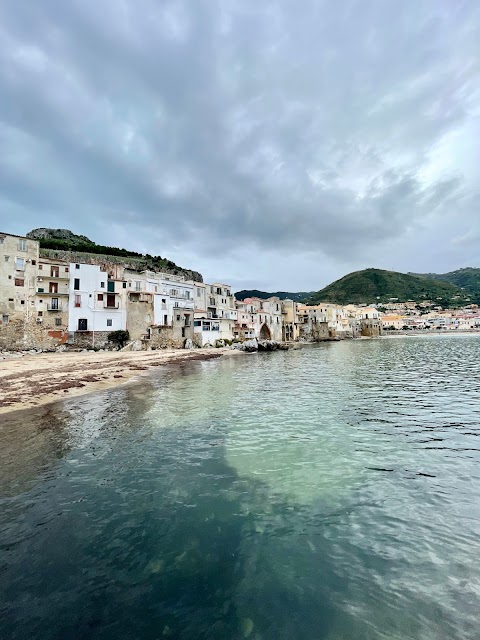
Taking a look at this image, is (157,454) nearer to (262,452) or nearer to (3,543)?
(262,452)

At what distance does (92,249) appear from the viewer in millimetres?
100812

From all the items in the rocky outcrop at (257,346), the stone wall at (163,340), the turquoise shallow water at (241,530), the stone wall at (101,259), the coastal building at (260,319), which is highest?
the stone wall at (101,259)

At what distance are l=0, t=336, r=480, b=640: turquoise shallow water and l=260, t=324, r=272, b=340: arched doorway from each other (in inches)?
2978

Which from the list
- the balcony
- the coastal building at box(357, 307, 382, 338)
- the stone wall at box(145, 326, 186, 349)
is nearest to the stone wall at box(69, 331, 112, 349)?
the stone wall at box(145, 326, 186, 349)

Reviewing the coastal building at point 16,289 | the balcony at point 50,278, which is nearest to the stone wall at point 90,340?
the coastal building at point 16,289

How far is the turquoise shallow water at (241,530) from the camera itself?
442cm

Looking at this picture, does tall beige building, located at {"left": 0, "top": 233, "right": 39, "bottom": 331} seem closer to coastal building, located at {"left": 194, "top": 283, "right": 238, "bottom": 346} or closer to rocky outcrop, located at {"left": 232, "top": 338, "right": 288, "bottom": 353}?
coastal building, located at {"left": 194, "top": 283, "right": 238, "bottom": 346}

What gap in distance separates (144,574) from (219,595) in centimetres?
133

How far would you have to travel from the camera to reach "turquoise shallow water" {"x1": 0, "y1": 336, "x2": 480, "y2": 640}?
442 centimetres

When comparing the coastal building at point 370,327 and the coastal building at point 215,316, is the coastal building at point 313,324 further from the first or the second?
the coastal building at point 215,316

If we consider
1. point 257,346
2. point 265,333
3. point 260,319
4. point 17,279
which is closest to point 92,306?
point 17,279

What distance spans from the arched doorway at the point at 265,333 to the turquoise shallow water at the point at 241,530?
7565 cm

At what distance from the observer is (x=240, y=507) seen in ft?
24.1

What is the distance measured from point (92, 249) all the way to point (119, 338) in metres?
57.9
